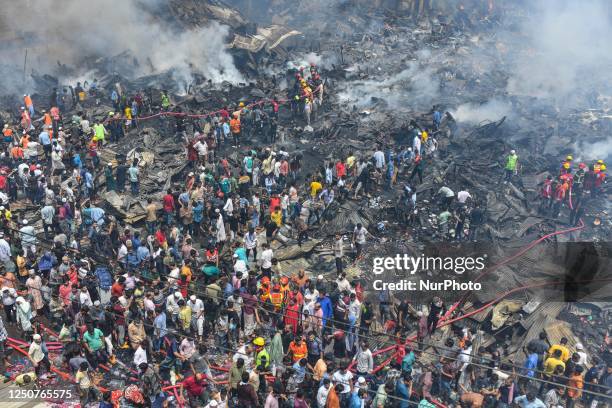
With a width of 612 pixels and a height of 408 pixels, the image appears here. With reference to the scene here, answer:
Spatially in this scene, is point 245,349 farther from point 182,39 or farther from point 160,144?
point 182,39

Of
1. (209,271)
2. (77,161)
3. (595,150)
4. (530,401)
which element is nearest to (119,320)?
(209,271)

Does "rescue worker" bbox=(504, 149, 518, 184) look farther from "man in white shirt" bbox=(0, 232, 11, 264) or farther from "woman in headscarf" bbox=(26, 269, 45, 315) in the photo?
"man in white shirt" bbox=(0, 232, 11, 264)

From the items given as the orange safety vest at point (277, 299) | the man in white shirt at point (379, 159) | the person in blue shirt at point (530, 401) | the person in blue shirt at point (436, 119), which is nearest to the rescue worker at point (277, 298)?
the orange safety vest at point (277, 299)

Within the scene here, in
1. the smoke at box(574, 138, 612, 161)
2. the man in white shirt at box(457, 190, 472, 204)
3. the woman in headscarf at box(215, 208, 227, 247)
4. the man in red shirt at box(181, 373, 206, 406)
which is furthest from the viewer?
the smoke at box(574, 138, 612, 161)

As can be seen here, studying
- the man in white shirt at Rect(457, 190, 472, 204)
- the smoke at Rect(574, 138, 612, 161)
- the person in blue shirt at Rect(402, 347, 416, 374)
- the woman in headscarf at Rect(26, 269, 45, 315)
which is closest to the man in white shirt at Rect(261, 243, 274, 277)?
the person in blue shirt at Rect(402, 347, 416, 374)

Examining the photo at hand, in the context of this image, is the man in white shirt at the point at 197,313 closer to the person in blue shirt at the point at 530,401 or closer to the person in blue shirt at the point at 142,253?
the person in blue shirt at the point at 142,253
